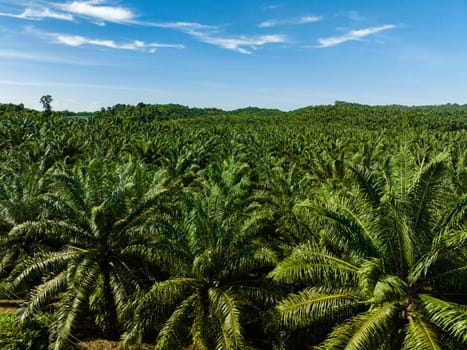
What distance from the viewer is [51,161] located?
3441 centimetres

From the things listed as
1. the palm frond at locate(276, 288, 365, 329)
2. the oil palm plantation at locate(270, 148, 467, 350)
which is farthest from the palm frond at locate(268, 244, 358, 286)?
the palm frond at locate(276, 288, 365, 329)

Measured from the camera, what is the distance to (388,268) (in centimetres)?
998

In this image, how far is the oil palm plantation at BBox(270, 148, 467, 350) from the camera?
27.8 feet

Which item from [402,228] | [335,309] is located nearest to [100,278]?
[335,309]

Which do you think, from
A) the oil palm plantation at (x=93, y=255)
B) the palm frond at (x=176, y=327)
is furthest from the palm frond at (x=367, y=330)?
the oil palm plantation at (x=93, y=255)

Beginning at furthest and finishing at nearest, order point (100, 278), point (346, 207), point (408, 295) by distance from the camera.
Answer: point (100, 278) < point (346, 207) < point (408, 295)

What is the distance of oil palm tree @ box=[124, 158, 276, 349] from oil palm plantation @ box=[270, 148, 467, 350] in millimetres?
1797

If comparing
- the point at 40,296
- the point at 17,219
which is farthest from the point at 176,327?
the point at 17,219

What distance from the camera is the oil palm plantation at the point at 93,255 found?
40.9ft

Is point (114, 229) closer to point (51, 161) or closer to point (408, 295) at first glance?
point (408, 295)

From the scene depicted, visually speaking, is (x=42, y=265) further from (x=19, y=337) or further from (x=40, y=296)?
(x=19, y=337)

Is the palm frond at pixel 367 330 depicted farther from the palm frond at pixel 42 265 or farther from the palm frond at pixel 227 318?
the palm frond at pixel 42 265

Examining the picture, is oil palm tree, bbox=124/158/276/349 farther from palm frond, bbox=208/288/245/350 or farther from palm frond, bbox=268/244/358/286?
palm frond, bbox=268/244/358/286

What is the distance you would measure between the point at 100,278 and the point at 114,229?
68.5 inches
